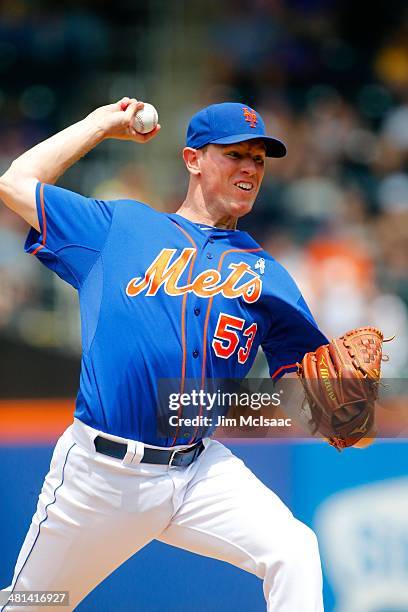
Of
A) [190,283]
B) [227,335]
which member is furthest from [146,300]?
[227,335]

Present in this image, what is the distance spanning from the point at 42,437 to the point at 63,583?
114 centimetres

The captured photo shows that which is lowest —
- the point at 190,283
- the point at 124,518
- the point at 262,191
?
the point at 124,518

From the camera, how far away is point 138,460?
9.46 feet

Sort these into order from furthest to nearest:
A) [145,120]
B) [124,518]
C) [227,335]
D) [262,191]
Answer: [262,191]
[145,120]
[227,335]
[124,518]

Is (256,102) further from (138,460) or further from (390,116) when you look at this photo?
(138,460)

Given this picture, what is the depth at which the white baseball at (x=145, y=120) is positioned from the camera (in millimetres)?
3131

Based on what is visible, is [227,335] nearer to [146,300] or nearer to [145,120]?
[146,300]

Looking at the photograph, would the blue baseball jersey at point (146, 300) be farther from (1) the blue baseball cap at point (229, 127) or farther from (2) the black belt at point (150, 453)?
(1) the blue baseball cap at point (229, 127)

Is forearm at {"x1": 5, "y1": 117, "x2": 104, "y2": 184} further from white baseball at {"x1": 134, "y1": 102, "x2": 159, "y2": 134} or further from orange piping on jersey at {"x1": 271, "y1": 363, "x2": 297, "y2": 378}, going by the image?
orange piping on jersey at {"x1": 271, "y1": 363, "x2": 297, "y2": 378}

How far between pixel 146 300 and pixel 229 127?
62 cm

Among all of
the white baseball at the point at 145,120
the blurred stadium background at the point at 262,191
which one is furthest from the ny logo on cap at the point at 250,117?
the blurred stadium background at the point at 262,191

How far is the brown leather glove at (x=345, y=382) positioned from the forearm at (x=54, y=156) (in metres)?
0.95

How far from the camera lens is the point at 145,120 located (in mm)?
3129

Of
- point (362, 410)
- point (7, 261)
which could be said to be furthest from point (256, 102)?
point (362, 410)
